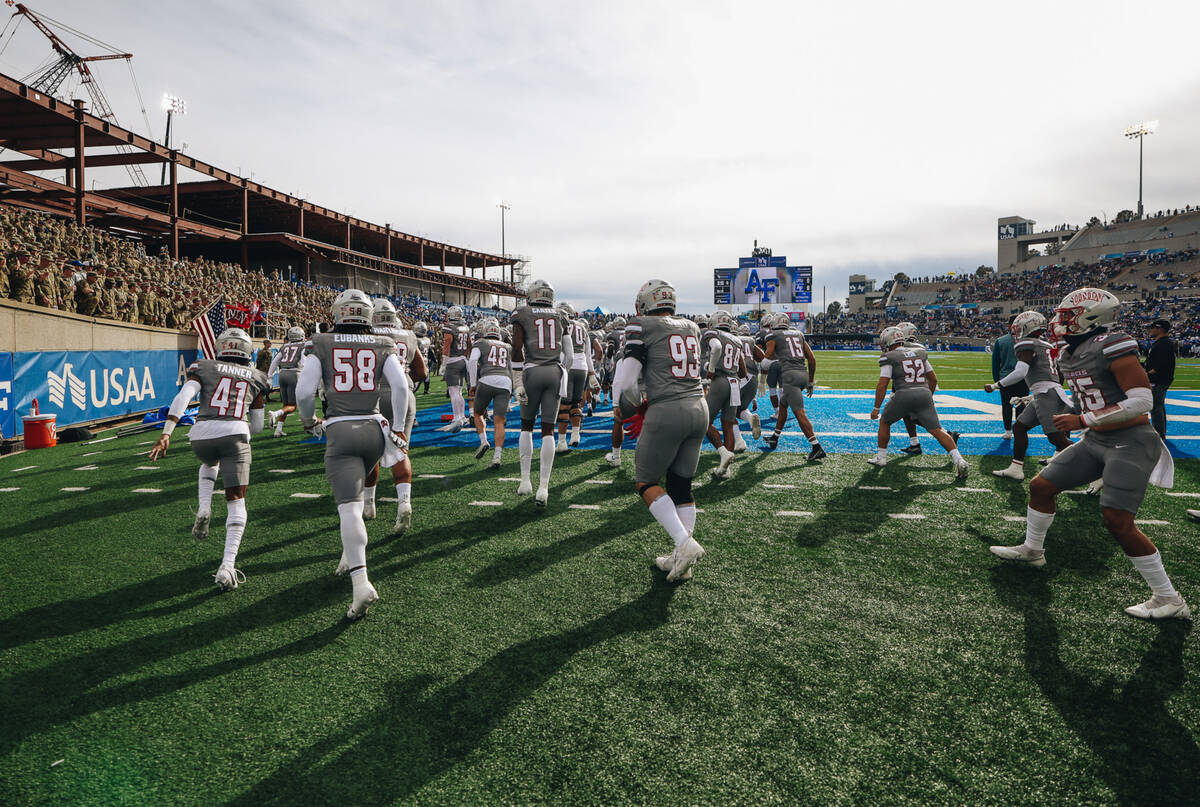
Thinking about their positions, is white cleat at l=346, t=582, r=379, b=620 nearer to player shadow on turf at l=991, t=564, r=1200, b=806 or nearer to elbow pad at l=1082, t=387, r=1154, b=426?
player shadow on turf at l=991, t=564, r=1200, b=806

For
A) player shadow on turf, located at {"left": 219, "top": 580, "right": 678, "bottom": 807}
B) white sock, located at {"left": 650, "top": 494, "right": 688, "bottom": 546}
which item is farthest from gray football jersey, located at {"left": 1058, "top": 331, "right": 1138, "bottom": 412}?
player shadow on turf, located at {"left": 219, "top": 580, "right": 678, "bottom": 807}

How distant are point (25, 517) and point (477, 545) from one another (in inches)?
195

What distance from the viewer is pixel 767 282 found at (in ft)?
167

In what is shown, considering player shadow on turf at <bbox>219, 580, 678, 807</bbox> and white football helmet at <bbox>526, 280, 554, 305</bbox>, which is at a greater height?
white football helmet at <bbox>526, 280, 554, 305</bbox>

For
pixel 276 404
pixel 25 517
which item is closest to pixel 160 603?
pixel 25 517

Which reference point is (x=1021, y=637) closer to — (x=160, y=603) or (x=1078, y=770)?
(x=1078, y=770)

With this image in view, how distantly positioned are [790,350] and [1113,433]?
4.99m

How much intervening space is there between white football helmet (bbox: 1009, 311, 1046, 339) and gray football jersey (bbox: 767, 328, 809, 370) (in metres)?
2.63

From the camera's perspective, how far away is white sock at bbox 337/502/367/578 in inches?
151

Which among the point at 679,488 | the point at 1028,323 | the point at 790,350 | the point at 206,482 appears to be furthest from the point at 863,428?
the point at 206,482

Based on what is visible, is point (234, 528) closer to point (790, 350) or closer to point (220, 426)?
point (220, 426)

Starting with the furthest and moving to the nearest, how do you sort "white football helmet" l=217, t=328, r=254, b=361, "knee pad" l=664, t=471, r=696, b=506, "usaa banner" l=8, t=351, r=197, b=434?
"usaa banner" l=8, t=351, r=197, b=434
"white football helmet" l=217, t=328, r=254, b=361
"knee pad" l=664, t=471, r=696, b=506

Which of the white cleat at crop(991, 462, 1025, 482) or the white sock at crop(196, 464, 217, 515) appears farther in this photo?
the white cleat at crop(991, 462, 1025, 482)

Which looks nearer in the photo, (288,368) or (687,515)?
(687,515)
